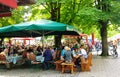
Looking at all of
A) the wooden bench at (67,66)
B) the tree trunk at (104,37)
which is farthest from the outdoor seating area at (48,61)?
the tree trunk at (104,37)

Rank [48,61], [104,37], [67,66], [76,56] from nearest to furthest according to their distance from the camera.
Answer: [67,66]
[76,56]
[48,61]
[104,37]

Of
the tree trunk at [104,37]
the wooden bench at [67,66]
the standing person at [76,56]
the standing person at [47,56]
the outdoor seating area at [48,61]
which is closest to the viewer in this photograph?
the wooden bench at [67,66]

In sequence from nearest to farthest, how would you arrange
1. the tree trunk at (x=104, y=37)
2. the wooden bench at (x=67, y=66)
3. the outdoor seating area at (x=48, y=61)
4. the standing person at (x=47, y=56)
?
the wooden bench at (x=67, y=66)
the outdoor seating area at (x=48, y=61)
the standing person at (x=47, y=56)
the tree trunk at (x=104, y=37)

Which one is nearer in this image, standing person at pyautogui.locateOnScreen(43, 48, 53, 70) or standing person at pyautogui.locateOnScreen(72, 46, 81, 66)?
standing person at pyautogui.locateOnScreen(72, 46, 81, 66)

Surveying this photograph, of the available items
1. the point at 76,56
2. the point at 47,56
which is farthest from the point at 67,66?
the point at 47,56

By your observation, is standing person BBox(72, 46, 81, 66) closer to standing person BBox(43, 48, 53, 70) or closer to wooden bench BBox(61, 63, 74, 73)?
wooden bench BBox(61, 63, 74, 73)

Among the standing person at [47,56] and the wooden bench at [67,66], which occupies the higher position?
the standing person at [47,56]

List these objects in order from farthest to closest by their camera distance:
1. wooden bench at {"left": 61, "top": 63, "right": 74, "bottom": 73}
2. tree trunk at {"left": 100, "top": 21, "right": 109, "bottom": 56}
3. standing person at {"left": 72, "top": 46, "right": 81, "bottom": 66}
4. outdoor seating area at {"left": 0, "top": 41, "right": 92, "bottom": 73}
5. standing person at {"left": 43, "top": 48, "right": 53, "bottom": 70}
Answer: tree trunk at {"left": 100, "top": 21, "right": 109, "bottom": 56} → standing person at {"left": 43, "top": 48, "right": 53, "bottom": 70} → standing person at {"left": 72, "top": 46, "right": 81, "bottom": 66} → outdoor seating area at {"left": 0, "top": 41, "right": 92, "bottom": 73} → wooden bench at {"left": 61, "top": 63, "right": 74, "bottom": 73}

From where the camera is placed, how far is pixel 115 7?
29.3 metres

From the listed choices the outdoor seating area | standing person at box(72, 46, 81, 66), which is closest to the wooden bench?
the outdoor seating area

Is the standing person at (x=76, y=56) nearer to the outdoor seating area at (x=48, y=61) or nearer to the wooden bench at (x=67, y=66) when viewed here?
the outdoor seating area at (x=48, y=61)

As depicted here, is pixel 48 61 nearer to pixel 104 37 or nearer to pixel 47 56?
pixel 47 56

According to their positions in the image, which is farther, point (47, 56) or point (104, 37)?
point (104, 37)

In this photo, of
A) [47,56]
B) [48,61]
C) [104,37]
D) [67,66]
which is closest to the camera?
[67,66]
